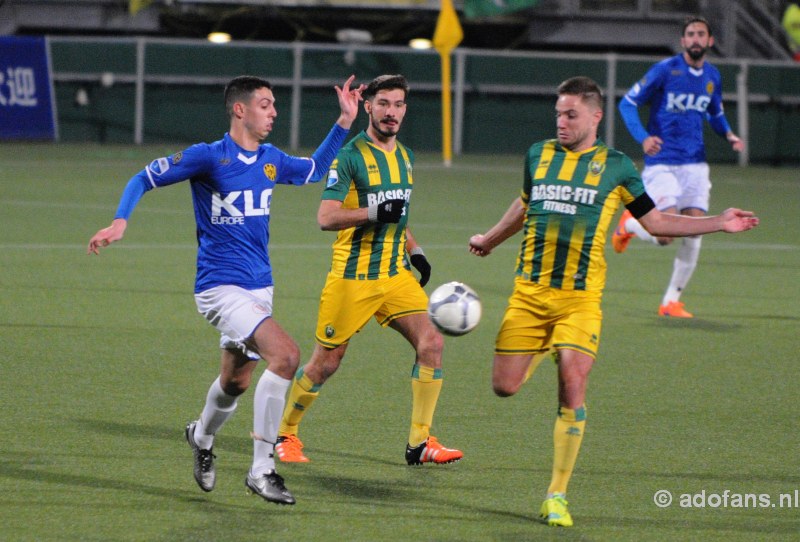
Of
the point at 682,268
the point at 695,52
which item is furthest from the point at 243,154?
the point at 695,52

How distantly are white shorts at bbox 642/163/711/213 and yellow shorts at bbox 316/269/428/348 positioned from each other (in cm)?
547

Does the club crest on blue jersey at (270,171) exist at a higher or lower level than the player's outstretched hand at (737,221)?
higher

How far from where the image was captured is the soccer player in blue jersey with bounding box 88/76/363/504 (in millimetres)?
6379

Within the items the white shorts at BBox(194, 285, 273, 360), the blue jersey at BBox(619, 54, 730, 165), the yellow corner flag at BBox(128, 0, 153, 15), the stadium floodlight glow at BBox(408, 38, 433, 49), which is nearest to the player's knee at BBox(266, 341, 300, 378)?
the white shorts at BBox(194, 285, 273, 360)

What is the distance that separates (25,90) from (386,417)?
22.9m

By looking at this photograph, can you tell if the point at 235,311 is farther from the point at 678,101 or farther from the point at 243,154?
the point at 678,101

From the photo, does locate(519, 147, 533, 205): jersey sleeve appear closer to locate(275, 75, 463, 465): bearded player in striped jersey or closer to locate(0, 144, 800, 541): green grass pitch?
locate(275, 75, 463, 465): bearded player in striped jersey

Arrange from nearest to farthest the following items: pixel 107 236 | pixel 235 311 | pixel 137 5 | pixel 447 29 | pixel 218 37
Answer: pixel 107 236 < pixel 235 311 < pixel 447 29 < pixel 137 5 < pixel 218 37

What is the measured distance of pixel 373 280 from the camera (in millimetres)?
7328

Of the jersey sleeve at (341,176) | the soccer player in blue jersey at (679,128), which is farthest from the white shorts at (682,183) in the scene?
the jersey sleeve at (341,176)

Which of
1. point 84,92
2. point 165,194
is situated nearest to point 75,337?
point 165,194

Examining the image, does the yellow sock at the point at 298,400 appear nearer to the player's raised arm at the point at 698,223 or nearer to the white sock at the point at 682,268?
the player's raised arm at the point at 698,223

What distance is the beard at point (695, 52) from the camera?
12.2 meters

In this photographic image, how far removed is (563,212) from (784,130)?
82.0 ft
